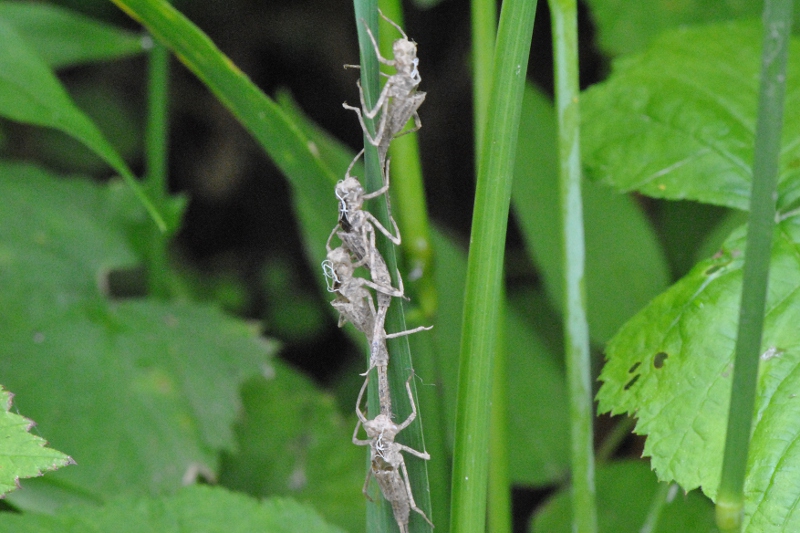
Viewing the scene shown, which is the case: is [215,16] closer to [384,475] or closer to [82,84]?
[82,84]

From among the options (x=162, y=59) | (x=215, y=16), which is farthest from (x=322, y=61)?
(x=162, y=59)

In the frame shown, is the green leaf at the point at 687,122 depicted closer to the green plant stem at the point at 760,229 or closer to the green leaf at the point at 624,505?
the green plant stem at the point at 760,229

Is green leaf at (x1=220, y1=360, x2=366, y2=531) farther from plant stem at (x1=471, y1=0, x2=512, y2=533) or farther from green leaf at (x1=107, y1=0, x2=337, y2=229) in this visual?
green leaf at (x1=107, y1=0, x2=337, y2=229)

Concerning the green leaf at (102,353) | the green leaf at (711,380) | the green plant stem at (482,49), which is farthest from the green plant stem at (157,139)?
the green leaf at (711,380)

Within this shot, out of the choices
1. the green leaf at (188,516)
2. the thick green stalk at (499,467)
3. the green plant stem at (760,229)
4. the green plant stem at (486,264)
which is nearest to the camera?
the green plant stem at (760,229)

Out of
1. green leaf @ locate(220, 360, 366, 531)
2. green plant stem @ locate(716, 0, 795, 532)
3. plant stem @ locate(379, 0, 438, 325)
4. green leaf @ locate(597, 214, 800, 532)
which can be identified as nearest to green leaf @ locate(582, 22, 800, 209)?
green leaf @ locate(597, 214, 800, 532)

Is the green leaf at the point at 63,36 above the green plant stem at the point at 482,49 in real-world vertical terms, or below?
above
